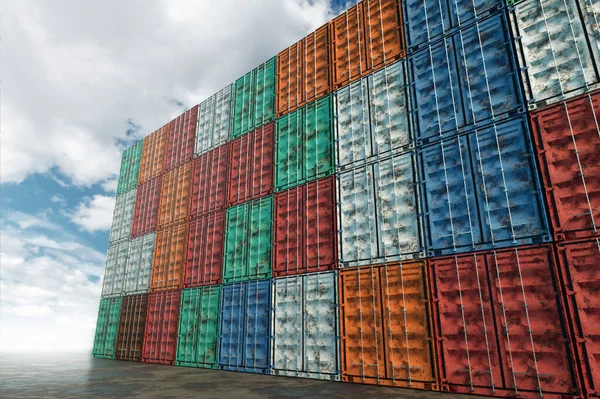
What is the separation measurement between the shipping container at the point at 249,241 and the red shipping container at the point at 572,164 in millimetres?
10762

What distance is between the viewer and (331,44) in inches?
653

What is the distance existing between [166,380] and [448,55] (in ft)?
48.7

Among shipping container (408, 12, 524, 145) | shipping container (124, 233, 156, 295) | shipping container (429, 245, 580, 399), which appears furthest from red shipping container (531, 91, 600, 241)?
shipping container (124, 233, 156, 295)

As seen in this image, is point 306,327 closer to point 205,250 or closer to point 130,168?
point 205,250

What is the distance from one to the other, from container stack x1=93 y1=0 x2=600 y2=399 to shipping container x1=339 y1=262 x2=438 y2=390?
0.19ft

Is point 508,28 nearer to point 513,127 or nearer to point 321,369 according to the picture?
point 513,127

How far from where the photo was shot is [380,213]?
12922mm

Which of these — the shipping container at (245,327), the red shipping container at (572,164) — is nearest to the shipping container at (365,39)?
the red shipping container at (572,164)

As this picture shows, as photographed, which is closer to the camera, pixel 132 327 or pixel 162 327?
pixel 162 327

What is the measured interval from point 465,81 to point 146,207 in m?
21.0

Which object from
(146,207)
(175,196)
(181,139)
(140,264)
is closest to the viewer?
(175,196)

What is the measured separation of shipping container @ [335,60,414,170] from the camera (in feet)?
43.3

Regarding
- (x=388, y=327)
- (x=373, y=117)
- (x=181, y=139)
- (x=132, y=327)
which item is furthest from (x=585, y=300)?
(x=132, y=327)

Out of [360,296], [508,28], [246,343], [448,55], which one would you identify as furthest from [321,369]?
[508,28]
